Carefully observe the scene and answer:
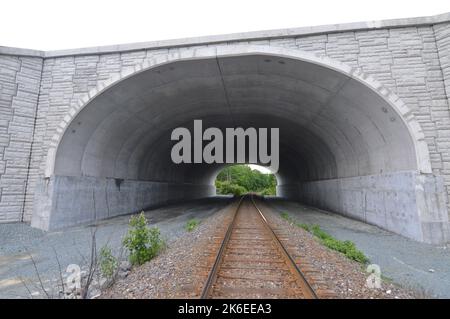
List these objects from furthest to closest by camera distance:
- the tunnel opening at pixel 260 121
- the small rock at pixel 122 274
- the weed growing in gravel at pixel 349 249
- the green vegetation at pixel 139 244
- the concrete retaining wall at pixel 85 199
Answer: the concrete retaining wall at pixel 85 199
the tunnel opening at pixel 260 121
the weed growing in gravel at pixel 349 249
the green vegetation at pixel 139 244
the small rock at pixel 122 274

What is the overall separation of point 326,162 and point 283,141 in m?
4.20

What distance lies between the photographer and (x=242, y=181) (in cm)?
6581

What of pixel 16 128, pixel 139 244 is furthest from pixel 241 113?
pixel 16 128

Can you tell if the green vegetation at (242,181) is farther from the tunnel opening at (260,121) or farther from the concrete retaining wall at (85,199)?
the tunnel opening at (260,121)

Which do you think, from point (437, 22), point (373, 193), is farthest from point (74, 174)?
point (437, 22)

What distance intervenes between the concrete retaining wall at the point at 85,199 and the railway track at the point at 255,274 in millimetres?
6771

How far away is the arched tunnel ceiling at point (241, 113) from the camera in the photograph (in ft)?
26.2

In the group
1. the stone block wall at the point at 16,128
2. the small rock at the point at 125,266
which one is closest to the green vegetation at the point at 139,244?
the small rock at the point at 125,266

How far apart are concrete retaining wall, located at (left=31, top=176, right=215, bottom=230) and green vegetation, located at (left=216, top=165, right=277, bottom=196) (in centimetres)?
3473

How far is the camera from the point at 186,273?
4.08 meters

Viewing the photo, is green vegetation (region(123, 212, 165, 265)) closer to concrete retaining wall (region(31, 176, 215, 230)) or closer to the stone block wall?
concrete retaining wall (region(31, 176, 215, 230))

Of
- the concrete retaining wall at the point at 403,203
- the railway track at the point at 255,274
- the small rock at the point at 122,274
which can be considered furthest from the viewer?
the concrete retaining wall at the point at 403,203

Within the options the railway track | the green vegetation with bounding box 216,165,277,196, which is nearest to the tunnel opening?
the railway track

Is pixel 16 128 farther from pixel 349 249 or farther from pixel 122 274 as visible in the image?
pixel 349 249
